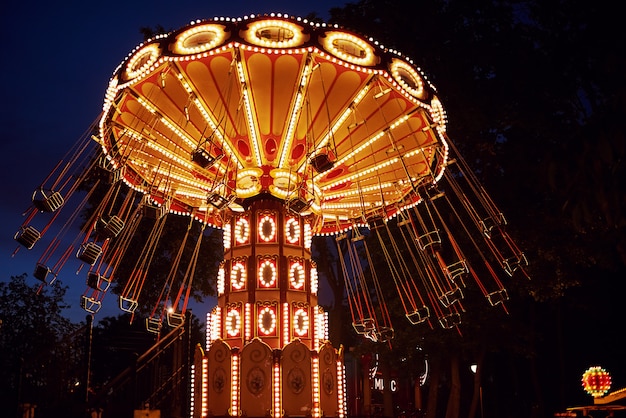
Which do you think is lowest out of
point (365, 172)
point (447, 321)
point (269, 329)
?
point (269, 329)

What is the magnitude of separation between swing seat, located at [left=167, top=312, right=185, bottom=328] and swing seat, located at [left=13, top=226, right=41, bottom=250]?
325cm

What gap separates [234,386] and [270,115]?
20.1 ft

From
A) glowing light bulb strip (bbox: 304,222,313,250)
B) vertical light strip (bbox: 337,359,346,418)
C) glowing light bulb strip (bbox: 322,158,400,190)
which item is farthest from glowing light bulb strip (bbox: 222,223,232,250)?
vertical light strip (bbox: 337,359,346,418)

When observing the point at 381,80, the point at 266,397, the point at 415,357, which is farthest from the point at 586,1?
the point at 415,357

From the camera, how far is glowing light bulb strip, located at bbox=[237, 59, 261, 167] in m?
13.0

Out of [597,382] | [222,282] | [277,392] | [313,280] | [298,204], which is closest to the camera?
[298,204]

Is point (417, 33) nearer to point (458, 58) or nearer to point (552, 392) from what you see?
point (458, 58)

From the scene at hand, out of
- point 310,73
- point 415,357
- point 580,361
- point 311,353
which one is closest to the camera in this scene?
point 310,73

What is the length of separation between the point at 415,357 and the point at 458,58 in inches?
503

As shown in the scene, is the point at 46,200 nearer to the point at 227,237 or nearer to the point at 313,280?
the point at 227,237

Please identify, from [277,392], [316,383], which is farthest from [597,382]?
[277,392]

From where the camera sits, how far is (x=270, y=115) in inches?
571

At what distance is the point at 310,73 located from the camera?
12914 mm

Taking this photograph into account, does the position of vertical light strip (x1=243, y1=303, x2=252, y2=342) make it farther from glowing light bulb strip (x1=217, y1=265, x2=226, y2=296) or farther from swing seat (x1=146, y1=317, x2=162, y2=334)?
swing seat (x1=146, y1=317, x2=162, y2=334)
